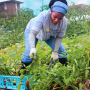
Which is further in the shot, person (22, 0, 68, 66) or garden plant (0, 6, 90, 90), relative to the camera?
person (22, 0, 68, 66)

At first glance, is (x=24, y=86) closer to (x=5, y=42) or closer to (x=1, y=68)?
(x=1, y=68)

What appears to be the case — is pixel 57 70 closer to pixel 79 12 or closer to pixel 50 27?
pixel 50 27

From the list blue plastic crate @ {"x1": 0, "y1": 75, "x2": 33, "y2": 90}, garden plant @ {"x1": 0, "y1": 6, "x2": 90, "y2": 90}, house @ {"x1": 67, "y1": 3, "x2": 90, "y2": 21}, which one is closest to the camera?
garden plant @ {"x1": 0, "y1": 6, "x2": 90, "y2": 90}

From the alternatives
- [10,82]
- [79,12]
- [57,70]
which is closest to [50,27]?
[57,70]

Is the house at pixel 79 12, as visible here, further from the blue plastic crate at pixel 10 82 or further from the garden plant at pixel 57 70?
the blue plastic crate at pixel 10 82

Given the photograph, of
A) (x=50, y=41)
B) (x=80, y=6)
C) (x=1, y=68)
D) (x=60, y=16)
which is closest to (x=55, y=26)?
(x=60, y=16)

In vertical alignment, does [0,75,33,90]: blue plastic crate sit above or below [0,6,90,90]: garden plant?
below

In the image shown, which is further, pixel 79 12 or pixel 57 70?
pixel 79 12

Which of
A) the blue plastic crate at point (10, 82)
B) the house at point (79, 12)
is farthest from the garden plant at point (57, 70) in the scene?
the house at point (79, 12)

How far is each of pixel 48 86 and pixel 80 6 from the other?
12.8ft

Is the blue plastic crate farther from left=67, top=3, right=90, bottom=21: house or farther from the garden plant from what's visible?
left=67, top=3, right=90, bottom=21: house

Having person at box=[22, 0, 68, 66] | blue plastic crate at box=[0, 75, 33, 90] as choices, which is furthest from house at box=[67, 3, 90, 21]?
blue plastic crate at box=[0, 75, 33, 90]

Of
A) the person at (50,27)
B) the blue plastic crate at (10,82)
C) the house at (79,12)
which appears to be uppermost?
the house at (79,12)

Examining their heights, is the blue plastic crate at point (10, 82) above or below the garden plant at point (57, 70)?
below
